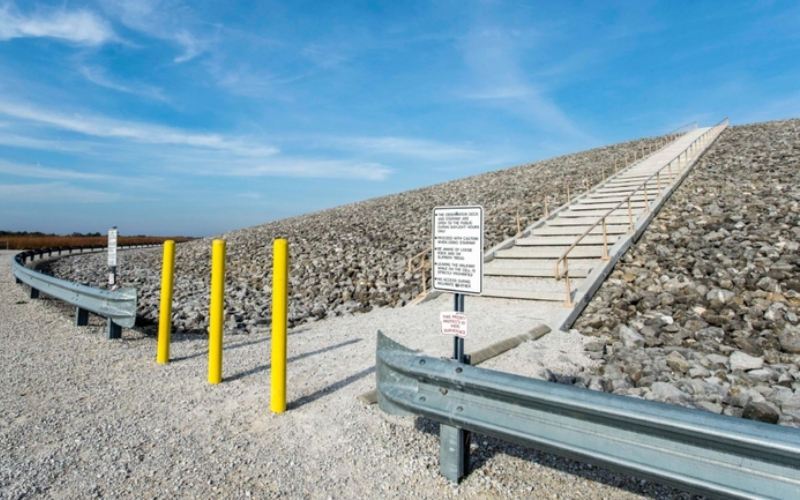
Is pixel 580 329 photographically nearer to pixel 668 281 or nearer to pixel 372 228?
pixel 668 281

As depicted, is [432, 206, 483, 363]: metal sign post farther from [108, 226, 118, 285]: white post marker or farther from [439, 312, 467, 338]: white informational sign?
[108, 226, 118, 285]: white post marker

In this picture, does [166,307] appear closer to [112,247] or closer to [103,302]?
[103,302]

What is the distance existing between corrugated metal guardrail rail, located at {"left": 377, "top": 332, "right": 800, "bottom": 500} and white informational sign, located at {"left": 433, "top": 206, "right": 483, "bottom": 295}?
2.07 ft

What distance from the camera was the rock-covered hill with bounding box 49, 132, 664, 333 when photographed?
32.8 feet

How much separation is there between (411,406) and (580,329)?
16.6 feet

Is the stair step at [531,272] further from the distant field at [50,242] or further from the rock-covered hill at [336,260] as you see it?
the distant field at [50,242]

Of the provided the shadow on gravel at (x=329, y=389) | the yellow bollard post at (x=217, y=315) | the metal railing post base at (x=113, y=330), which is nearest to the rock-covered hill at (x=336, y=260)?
the metal railing post base at (x=113, y=330)

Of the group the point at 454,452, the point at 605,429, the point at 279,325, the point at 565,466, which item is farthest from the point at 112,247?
the point at 605,429

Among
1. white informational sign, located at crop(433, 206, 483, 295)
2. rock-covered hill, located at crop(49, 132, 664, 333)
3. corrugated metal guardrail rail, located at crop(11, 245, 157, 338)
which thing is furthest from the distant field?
white informational sign, located at crop(433, 206, 483, 295)

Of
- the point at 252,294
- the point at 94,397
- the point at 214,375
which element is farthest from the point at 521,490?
the point at 252,294

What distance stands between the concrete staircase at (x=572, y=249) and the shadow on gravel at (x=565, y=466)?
405 cm

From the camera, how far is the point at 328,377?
513 cm

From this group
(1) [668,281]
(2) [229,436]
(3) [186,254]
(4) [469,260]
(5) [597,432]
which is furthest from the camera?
(3) [186,254]

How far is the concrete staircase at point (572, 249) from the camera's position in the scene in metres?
8.95
